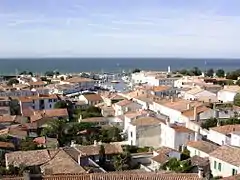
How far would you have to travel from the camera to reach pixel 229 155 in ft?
83.6

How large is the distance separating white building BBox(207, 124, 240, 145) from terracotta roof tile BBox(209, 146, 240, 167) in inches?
218

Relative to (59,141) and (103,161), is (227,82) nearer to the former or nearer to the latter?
(59,141)

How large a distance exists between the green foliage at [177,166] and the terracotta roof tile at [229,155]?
1.85 meters

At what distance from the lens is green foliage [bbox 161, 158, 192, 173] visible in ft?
83.5

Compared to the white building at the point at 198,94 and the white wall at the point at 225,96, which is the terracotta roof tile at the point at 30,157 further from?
the white wall at the point at 225,96

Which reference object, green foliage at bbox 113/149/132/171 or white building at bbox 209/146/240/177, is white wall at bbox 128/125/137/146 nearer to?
green foliage at bbox 113/149/132/171

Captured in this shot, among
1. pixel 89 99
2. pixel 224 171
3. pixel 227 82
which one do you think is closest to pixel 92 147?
pixel 224 171

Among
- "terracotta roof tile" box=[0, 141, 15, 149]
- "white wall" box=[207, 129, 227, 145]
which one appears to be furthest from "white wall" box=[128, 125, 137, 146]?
"terracotta roof tile" box=[0, 141, 15, 149]

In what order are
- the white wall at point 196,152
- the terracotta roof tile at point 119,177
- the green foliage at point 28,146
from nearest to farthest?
the terracotta roof tile at point 119,177 → the white wall at point 196,152 → the green foliage at point 28,146

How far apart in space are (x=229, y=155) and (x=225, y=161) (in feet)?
2.12

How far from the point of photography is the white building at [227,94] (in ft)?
204

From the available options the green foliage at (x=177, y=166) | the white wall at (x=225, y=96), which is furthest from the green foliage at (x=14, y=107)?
the green foliage at (x=177, y=166)

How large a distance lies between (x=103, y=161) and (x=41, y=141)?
8.51m

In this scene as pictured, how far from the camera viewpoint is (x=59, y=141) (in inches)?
1474
